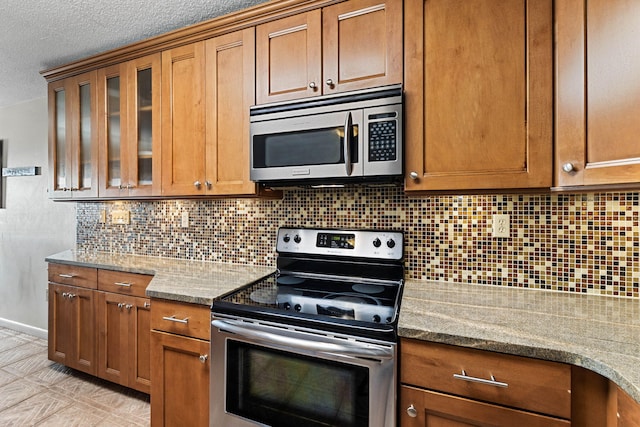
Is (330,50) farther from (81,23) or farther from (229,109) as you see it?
(81,23)

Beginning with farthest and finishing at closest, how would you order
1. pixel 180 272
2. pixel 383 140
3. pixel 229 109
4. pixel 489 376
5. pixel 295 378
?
1. pixel 180 272
2. pixel 229 109
3. pixel 383 140
4. pixel 295 378
5. pixel 489 376

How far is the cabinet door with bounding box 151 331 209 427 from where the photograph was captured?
5.00 ft

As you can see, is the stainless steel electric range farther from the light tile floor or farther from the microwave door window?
the light tile floor

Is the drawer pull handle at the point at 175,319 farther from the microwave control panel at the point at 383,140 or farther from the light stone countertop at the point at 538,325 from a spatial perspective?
the microwave control panel at the point at 383,140

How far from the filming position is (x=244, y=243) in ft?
Answer: 7.39

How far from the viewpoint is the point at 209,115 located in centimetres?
196

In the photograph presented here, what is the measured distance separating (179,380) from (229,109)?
4.61ft

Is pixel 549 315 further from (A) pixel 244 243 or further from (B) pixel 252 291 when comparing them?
(A) pixel 244 243

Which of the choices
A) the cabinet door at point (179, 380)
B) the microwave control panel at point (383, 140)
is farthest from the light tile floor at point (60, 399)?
the microwave control panel at point (383, 140)

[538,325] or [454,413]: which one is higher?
[538,325]

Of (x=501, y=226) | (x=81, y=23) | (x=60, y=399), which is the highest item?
(x=81, y=23)

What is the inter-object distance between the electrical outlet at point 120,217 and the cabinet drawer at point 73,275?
478 mm

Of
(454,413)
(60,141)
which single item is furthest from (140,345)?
(454,413)

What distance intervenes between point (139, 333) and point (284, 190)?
1252 millimetres
